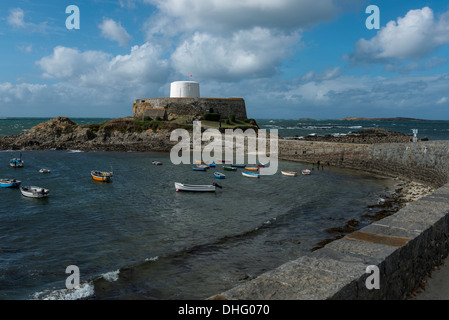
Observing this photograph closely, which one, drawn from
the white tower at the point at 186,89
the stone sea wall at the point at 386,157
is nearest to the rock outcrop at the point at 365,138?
the stone sea wall at the point at 386,157

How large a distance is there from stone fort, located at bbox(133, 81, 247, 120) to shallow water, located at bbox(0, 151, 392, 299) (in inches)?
1535

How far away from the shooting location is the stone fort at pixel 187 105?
69125 millimetres

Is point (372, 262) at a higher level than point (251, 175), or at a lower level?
higher

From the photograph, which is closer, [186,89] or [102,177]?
[102,177]

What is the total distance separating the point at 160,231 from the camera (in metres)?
16.1

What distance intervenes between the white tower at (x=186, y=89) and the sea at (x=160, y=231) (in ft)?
141

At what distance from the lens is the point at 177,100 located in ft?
230

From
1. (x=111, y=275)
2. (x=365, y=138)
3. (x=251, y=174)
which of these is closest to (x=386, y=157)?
(x=251, y=174)

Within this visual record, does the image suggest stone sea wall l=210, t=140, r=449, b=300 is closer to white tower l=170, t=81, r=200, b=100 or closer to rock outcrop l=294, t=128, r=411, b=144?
rock outcrop l=294, t=128, r=411, b=144

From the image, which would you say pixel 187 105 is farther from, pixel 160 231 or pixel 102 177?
pixel 160 231

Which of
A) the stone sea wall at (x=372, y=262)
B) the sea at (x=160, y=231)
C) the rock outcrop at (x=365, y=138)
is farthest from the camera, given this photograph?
the rock outcrop at (x=365, y=138)

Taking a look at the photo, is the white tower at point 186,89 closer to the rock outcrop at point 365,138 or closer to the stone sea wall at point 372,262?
the rock outcrop at point 365,138

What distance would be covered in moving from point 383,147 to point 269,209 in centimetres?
2134
